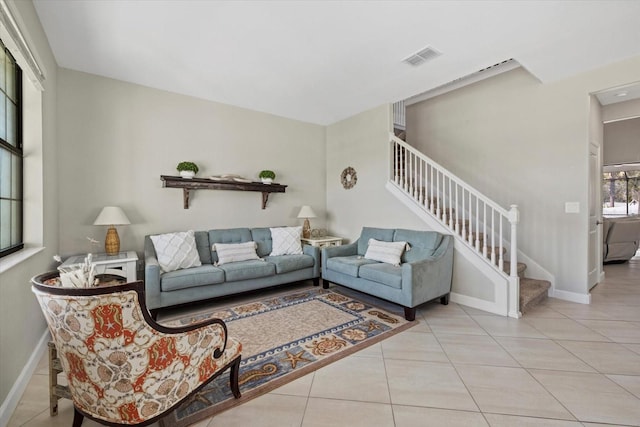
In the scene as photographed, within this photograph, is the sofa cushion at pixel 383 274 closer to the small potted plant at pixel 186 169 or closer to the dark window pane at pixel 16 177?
the small potted plant at pixel 186 169

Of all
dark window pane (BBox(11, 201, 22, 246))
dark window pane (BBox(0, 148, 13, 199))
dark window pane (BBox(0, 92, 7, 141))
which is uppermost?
dark window pane (BBox(0, 92, 7, 141))

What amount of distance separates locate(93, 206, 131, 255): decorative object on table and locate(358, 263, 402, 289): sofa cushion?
284 centimetres

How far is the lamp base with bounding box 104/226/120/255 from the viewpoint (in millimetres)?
3285

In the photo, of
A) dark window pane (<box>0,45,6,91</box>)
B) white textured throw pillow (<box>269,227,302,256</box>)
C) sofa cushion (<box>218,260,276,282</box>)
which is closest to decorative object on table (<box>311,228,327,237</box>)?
white textured throw pillow (<box>269,227,302,256</box>)

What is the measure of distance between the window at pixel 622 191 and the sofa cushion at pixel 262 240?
8443 mm

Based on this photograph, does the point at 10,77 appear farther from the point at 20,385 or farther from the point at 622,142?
the point at 622,142

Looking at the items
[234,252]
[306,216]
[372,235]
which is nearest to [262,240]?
[234,252]

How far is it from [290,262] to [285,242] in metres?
0.48

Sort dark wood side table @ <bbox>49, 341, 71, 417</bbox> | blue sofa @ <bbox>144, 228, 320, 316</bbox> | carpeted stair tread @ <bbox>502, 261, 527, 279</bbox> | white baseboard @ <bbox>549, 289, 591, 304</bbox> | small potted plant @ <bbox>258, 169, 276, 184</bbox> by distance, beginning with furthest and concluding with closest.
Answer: small potted plant @ <bbox>258, 169, 276, 184</bbox>, carpeted stair tread @ <bbox>502, 261, 527, 279</bbox>, white baseboard @ <bbox>549, 289, 591, 304</bbox>, blue sofa @ <bbox>144, 228, 320, 316</bbox>, dark wood side table @ <bbox>49, 341, 71, 417</bbox>

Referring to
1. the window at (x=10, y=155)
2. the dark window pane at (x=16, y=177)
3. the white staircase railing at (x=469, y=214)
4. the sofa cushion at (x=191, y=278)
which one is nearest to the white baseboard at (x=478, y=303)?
the white staircase railing at (x=469, y=214)

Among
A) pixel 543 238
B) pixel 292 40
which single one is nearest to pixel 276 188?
pixel 292 40

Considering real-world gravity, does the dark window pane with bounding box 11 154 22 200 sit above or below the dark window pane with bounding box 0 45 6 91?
below

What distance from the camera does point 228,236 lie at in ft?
13.5

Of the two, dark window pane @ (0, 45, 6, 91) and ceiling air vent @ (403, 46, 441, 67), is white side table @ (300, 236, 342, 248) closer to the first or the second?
ceiling air vent @ (403, 46, 441, 67)
